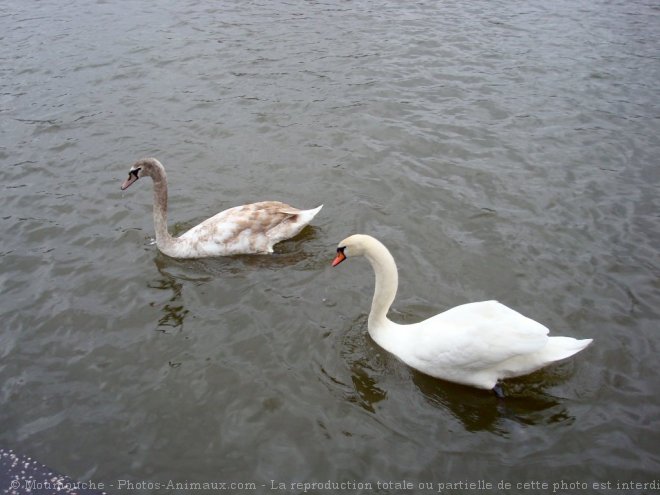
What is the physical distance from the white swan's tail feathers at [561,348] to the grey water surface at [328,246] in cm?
48

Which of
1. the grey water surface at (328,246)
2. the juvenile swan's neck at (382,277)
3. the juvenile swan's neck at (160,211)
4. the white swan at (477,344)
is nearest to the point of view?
the grey water surface at (328,246)

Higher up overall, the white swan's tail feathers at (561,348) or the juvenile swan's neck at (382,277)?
the juvenile swan's neck at (382,277)

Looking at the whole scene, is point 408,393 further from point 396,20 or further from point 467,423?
point 396,20

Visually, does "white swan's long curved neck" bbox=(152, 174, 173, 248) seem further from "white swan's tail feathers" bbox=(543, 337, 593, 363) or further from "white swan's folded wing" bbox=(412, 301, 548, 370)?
"white swan's tail feathers" bbox=(543, 337, 593, 363)

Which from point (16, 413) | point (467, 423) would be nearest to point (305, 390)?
point (467, 423)

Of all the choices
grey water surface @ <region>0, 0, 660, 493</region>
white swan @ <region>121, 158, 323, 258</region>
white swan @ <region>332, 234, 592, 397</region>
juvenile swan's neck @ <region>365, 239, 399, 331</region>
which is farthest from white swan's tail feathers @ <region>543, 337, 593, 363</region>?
white swan @ <region>121, 158, 323, 258</region>

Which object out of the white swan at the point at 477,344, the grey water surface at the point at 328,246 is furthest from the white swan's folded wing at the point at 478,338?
the grey water surface at the point at 328,246

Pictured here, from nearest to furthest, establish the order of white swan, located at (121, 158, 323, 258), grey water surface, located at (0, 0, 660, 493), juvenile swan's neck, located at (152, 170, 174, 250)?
grey water surface, located at (0, 0, 660, 493) → white swan, located at (121, 158, 323, 258) → juvenile swan's neck, located at (152, 170, 174, 250)


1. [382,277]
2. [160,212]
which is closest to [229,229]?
[160,212]

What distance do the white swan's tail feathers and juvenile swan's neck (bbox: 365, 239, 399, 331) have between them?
165 centimetres

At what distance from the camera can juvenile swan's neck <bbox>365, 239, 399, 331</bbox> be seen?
20.3ft

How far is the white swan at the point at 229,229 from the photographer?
7883mm

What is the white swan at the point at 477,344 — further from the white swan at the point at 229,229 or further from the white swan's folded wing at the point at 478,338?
the white swan at the point at 229,229

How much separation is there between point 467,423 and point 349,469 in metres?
1.26
